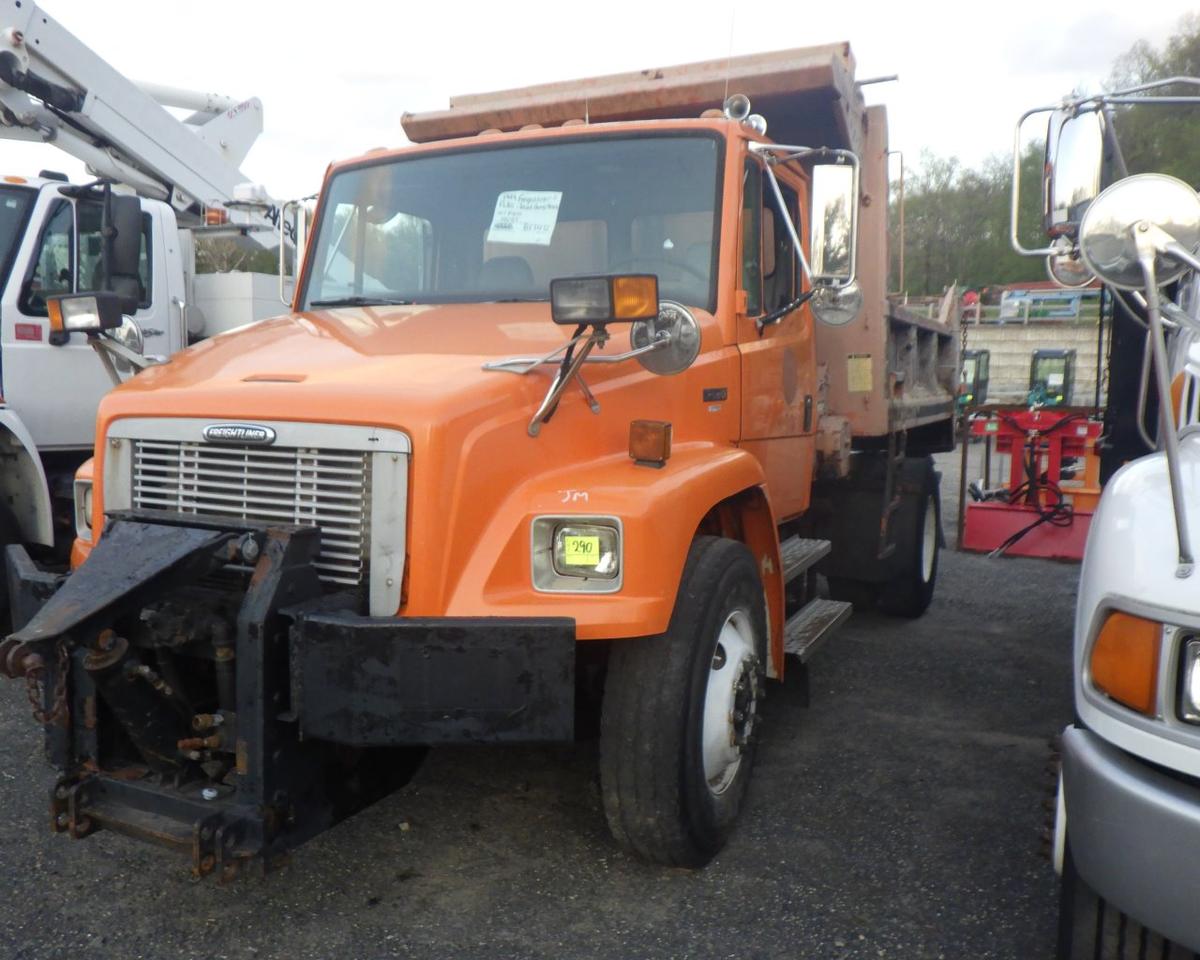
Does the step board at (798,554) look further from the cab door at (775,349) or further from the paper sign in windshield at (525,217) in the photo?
the paper sign in windshield at (525,217)

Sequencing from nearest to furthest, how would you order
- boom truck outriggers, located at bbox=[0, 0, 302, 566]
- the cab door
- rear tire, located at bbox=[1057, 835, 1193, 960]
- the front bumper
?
the front bumper < rear tire, located at bbox=[1057, 835, 1193, 960] < the cab door < boom truck outriggers, located at bbox=[0, 0, 302, 566]

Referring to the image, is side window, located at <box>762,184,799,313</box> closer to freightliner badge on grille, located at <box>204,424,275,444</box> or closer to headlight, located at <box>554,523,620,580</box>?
headlight, located at <box>554,523,620,580</box>

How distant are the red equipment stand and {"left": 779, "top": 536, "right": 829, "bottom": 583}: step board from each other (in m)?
3.68

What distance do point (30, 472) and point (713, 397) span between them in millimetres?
3793

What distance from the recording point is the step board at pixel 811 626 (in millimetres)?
4331

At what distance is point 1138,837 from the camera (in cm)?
192

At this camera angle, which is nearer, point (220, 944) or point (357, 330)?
point (220, 944)

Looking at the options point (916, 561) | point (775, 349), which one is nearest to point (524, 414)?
point (775, 349)

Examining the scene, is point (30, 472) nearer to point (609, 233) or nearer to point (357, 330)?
point (357, 330)

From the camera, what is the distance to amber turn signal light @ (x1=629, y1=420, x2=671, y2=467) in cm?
335

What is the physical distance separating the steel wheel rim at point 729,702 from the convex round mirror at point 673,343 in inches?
32.7

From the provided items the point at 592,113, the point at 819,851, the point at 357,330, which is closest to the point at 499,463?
the point at 357,330

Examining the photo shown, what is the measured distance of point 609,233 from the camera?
163 inches

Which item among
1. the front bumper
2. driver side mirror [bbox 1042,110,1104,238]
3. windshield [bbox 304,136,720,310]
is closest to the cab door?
windshield [bbox 304,136,720,310]
